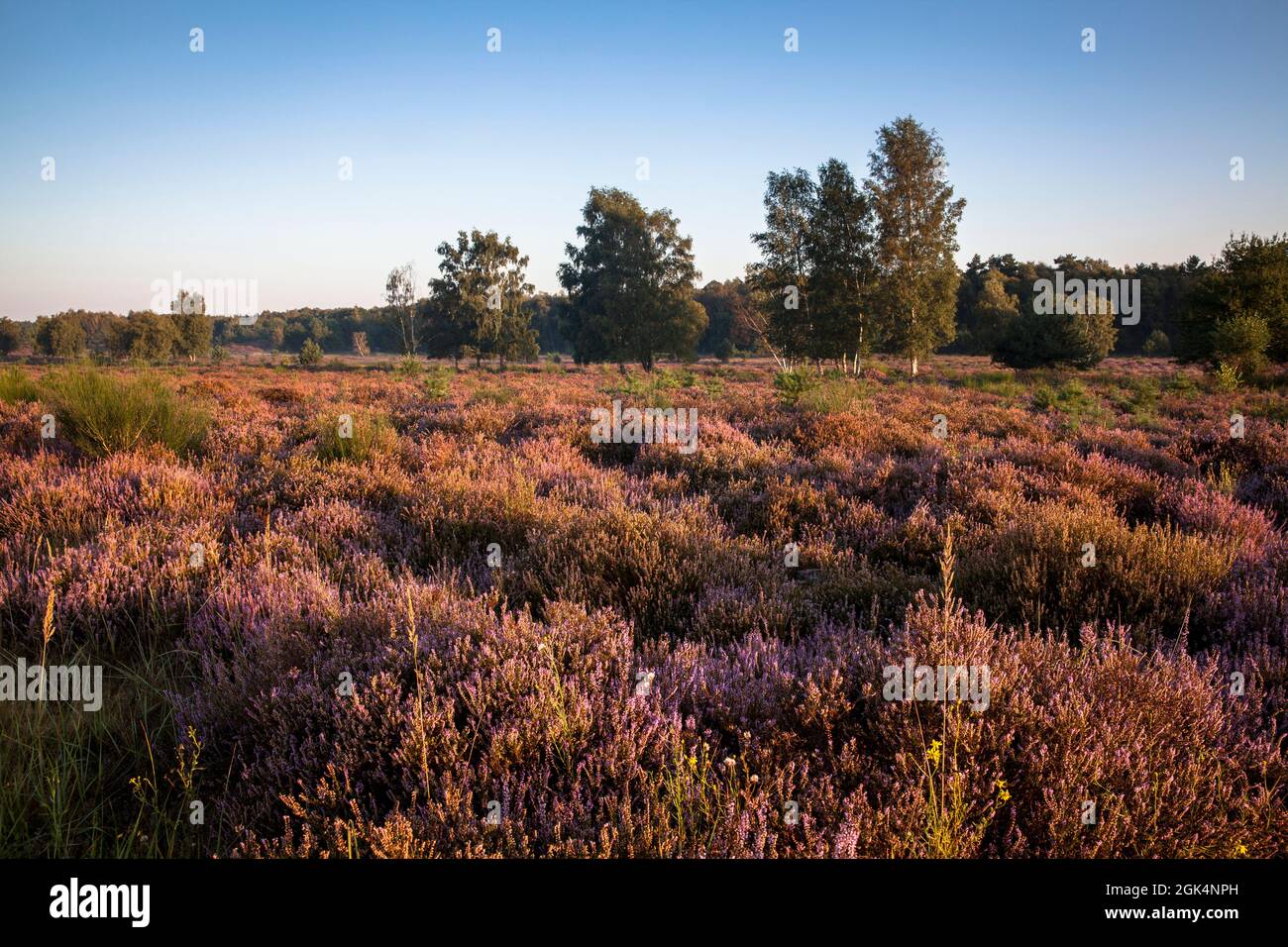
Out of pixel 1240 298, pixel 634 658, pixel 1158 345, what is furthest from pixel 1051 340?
pixel 634 658

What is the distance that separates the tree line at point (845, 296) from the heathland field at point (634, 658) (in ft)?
36.0

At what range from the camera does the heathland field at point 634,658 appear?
183 centimetres

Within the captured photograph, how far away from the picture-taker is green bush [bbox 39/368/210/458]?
679cm

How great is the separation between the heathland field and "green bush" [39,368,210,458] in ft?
0.29

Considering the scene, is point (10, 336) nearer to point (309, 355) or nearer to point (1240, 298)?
point (309, 355)

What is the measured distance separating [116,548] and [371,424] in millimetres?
3952

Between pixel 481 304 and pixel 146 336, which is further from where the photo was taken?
pixel 146 336

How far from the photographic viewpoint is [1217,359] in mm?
22750

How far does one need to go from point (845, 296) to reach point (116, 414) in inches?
1196

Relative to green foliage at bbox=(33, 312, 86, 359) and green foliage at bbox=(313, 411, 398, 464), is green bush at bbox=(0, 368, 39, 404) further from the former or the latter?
green foliage at bbox=(33, 312, 86, 359)

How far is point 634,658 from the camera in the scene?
8.80 ft
